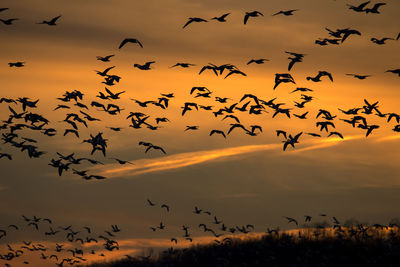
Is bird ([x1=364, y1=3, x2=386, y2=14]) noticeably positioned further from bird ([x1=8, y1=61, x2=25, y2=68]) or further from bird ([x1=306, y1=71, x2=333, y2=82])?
bird ([x1=8, y1=61, x2=25, y2=68])

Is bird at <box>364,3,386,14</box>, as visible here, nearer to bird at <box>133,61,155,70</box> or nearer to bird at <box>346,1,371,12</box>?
bird at <box>346,1,371,12</box>

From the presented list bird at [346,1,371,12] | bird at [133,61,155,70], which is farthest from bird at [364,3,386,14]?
bird at [133,61,155,70]

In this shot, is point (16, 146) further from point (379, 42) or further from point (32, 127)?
point (379, 42)

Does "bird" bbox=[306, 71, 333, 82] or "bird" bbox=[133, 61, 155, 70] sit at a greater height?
"bird" bbox=[133, 61, 155, 70]

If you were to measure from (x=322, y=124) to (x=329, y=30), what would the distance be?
398 inches

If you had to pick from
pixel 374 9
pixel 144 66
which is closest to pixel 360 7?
pixel 374 9

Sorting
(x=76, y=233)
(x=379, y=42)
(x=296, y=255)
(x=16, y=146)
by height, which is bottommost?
(x=296, y=255)

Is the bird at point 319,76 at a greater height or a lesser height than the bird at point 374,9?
lesser

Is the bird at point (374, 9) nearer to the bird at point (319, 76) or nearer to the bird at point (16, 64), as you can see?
the bird at point (319, 76)

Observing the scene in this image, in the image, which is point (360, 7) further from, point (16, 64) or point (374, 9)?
point (16, 64)

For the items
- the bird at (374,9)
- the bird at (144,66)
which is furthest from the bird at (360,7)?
the bird at (144,66)

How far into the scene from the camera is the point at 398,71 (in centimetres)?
3494

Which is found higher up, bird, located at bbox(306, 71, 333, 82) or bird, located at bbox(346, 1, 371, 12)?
bird, located at bbox(346, 1, 371, 12)

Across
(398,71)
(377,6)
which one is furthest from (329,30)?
(398,71)
